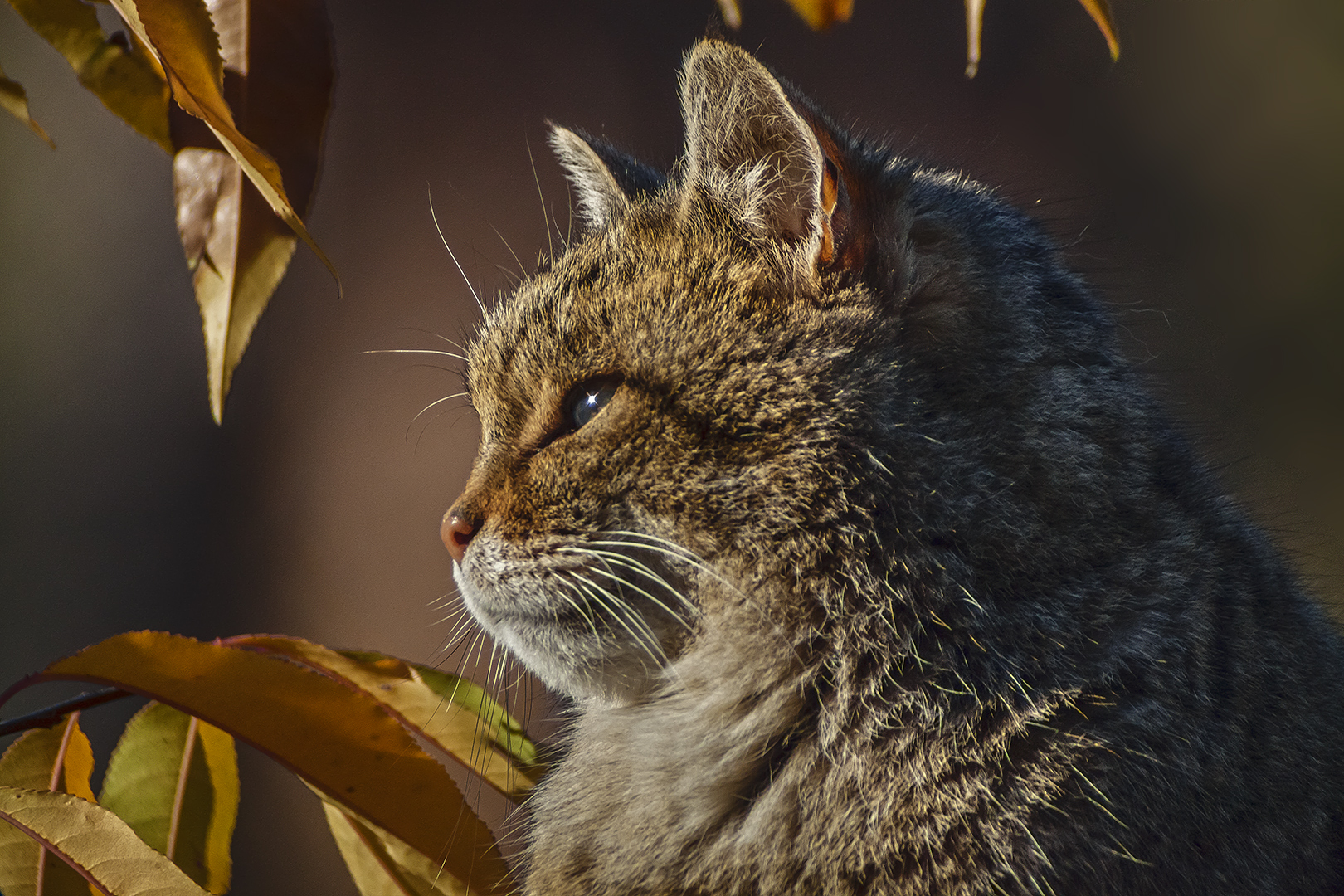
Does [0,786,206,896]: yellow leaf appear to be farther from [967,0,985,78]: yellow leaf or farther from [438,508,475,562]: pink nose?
[967,0,985,78]: yellow leaf

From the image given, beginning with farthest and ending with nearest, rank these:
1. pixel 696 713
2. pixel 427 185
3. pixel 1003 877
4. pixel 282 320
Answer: pixel 282 320 → pixel 427 185 → pixel 696 713 → pixel 1003 877

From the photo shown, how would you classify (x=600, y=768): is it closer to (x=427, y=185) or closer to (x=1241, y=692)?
(x=1241, y=692)

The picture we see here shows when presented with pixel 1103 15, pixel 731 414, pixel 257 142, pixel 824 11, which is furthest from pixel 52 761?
pixel 1103 15

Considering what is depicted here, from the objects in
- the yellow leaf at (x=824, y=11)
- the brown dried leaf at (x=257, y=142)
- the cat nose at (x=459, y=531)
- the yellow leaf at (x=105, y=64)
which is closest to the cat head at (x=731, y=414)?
the cat nose at (x=459, y=531)

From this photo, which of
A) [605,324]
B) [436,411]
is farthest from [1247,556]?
[436,411]

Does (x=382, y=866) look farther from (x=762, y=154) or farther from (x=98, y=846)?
(x=762, y=154)

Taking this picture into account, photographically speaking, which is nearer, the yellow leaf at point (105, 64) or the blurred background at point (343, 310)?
the yellow leaf at point (105, 64)

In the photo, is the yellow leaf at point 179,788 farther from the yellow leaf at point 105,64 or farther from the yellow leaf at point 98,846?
the yellow leaf at point 105,64
